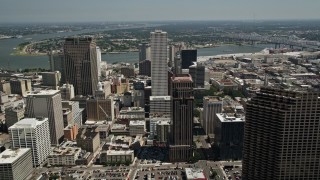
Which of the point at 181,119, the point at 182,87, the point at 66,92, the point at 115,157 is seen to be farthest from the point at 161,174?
the point at 66,92

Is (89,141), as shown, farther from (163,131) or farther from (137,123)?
(163,131)

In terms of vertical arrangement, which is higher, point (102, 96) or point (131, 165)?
point (102, 96)

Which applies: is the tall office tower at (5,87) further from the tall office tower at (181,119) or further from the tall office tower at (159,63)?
the tall office tower at (181,119)

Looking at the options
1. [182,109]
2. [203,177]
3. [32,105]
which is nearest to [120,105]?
[32,105]

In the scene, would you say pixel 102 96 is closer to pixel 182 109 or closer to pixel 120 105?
pixel 120 105

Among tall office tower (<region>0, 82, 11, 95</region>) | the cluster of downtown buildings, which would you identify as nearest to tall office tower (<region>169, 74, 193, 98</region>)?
the cluster of downtown buildings
